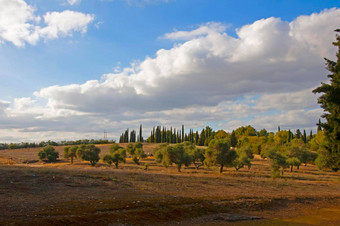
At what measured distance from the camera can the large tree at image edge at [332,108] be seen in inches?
899

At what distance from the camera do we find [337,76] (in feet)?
76.6

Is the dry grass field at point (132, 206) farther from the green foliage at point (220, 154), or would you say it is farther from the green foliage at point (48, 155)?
the green foliage at point (48, 155)

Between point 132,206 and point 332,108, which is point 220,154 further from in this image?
point 132,206

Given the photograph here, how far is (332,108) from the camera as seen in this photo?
78.3ft

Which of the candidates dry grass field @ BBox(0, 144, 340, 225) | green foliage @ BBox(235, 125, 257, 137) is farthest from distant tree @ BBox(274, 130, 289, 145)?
dry grass field @ BBox(0, 144, 340, 225)

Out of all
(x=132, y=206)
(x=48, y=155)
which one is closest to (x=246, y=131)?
(x=48, y=155)

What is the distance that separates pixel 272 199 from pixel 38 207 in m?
22.0

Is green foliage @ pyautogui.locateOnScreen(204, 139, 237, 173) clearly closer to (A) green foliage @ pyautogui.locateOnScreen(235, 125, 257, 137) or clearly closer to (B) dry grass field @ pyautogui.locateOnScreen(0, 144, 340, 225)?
(B) dry grass field @ pyautogui.locateOnScreen(0, 144, 340, 225)

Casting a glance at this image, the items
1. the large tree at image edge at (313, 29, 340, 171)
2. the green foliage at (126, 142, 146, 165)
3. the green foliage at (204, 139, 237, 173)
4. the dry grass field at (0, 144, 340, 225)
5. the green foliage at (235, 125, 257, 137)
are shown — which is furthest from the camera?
the green foliage at (235, 125, 257, 137)

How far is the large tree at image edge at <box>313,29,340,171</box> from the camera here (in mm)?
22823

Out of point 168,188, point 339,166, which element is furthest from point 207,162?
point 339,166

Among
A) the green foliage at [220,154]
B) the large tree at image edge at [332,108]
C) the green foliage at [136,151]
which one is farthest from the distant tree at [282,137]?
the large tree at image edge at [332,108]

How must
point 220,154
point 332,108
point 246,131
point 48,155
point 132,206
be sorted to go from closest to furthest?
point 132,206, point 332,108, point 220,154, point 48,155, point 246,131

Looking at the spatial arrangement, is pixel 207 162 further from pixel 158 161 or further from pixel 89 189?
pixel 89 189
